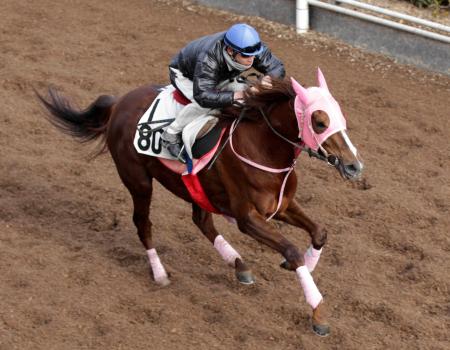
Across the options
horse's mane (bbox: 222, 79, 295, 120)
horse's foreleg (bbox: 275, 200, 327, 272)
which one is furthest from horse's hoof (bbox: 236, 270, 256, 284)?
horse's mane (bbox: 222, 79, 295, 120)

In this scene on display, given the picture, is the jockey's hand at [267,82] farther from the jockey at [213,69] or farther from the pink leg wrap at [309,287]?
the pink leg wrap at [309,287]

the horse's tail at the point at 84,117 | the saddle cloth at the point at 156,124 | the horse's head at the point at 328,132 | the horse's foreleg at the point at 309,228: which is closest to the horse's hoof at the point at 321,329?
the horse's foreleg at the point at 309,228

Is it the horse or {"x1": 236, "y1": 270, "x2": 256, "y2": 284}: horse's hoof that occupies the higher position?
the horse

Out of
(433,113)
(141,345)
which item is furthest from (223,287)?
(433,113)

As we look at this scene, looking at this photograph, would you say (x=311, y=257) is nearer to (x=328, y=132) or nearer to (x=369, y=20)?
(x=328, y=132)

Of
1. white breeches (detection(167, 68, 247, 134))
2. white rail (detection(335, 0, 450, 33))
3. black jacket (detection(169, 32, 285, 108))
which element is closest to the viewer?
black jacket (detection(169, 32, 285, 108))

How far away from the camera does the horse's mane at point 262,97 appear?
625cm

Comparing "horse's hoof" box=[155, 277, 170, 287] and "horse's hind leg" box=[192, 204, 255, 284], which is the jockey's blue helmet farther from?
"horse's hoof" box=[155, 277, 170, 287]

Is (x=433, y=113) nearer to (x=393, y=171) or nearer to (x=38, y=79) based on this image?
(x=393, y=171)

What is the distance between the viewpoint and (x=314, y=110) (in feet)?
19.3

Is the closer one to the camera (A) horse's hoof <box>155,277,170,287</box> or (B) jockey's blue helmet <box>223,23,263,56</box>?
(B) jockey's blue helmet <box>223,23,263,56</box>

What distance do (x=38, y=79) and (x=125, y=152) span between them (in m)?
3.62

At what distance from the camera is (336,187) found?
8.57 metres

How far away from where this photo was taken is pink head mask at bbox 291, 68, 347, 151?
5848 millimetres
